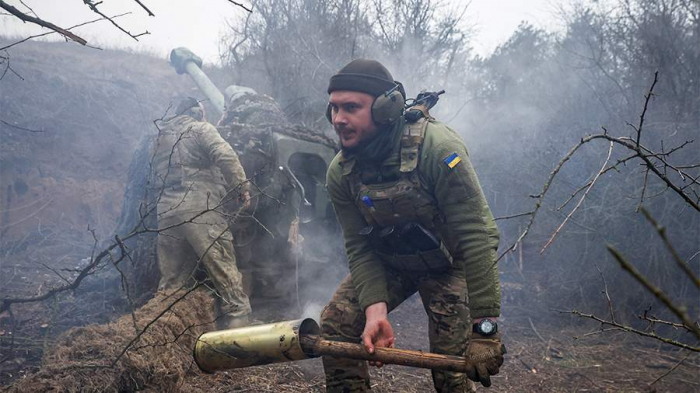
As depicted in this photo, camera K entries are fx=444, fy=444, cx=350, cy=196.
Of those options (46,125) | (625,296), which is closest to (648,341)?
(625,296)

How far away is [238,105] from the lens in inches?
266

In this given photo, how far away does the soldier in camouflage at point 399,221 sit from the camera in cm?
236

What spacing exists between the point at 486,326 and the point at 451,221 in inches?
22.3

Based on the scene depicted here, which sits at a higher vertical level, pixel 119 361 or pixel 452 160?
pixel 452 160

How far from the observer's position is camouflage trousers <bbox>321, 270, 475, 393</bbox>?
8.22 ft

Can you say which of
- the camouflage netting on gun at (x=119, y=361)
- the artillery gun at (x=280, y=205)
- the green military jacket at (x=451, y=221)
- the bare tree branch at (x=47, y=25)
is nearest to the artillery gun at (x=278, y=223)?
the artillery gun at (x=280, y=205)

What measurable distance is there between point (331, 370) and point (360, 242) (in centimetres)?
78

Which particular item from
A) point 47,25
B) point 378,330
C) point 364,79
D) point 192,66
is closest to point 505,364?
point 378,330

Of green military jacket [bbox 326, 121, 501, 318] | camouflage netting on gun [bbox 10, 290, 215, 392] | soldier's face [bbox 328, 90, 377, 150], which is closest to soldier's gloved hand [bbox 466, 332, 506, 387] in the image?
green military jacket [bbox 326, 121, 501, 318]

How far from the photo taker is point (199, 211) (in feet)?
15.4

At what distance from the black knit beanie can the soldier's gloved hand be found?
57.7 inches

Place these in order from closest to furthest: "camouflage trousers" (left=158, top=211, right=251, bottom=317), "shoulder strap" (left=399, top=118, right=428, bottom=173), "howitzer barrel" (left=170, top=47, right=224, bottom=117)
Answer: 1. "shoulder strap" (left=399, top=118, right=428, bottom=173)
2. "camouflage trousers" (left=158, top=211, right=251, bottom=317)
3. "howitzer barrel" (left=170, top=47, right=224, bottom=117)

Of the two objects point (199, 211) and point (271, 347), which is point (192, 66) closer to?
point (199, 211)

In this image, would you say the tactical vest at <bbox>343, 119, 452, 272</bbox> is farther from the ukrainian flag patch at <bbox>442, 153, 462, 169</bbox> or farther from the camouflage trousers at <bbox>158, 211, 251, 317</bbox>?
the camouflage trousers at <bbox>158, 211, 251, 317</bbox>
